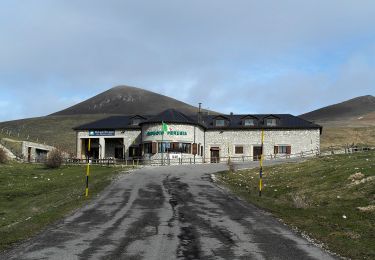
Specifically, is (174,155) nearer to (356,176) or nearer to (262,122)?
(262,122)

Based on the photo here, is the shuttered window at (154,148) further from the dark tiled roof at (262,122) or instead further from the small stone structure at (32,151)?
the small stone structure at (32,151)

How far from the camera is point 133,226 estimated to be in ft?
53.7

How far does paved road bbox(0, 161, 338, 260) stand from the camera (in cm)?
1212

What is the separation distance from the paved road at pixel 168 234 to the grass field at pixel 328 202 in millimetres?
983

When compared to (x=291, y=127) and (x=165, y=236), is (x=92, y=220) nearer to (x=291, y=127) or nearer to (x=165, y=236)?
(x=165, y=236)

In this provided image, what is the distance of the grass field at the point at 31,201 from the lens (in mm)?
16250

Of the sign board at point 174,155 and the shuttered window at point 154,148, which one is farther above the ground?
the shuttered window at point 154,148

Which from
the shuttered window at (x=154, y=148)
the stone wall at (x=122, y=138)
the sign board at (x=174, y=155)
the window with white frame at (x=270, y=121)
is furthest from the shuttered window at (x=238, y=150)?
the stone wall at (x=122, y=138)

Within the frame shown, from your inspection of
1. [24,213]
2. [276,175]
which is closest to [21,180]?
[24,213]

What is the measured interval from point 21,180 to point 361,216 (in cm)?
3105

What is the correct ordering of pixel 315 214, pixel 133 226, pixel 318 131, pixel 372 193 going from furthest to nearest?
pixel 318 131, pixel 372 193, pixel 315 214, pixel 133 226

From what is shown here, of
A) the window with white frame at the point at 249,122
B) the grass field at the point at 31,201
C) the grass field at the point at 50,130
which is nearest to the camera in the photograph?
the grass field at the point at 31,201

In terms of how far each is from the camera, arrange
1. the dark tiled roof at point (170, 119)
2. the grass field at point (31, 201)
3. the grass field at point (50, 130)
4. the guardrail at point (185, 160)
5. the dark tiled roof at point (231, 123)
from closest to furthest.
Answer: the grass field at point (31, 201) → the guardrail at point (185, 160) → the dark tiled roof at point (170, 119) → the dark tiled roof at point (231, 123) → the grass field at point (50, 130)

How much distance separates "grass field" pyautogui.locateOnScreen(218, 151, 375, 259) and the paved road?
3.23ft
